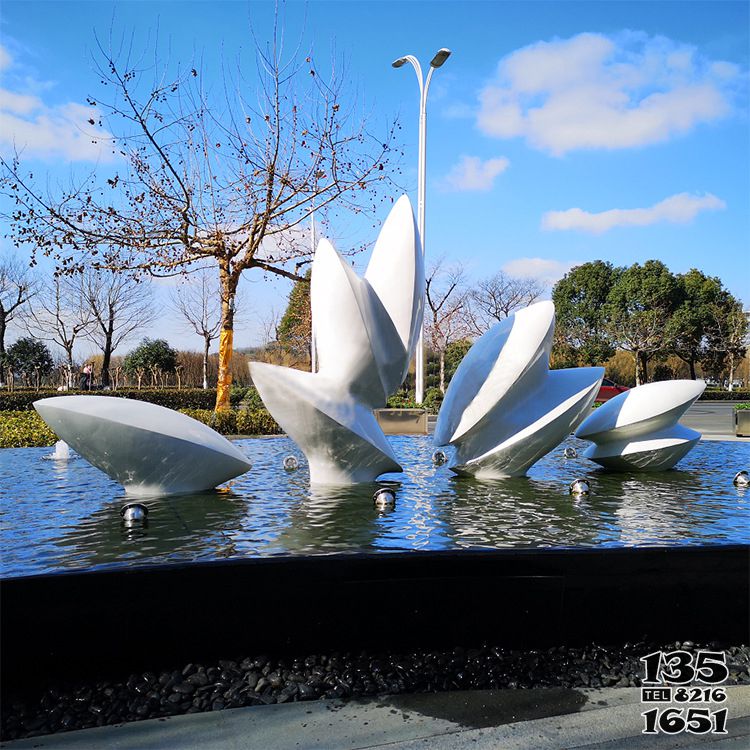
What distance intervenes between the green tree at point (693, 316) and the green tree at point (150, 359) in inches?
1244

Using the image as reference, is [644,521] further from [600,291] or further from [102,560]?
[600,291]

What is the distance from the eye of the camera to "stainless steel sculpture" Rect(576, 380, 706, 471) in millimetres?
6902

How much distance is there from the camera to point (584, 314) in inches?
1849

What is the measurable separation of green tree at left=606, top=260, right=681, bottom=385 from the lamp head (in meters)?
28.6

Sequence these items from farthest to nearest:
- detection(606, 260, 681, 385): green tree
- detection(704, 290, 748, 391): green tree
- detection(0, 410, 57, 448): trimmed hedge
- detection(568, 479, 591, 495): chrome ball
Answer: detection(704, 290, 748, 391): green tree → detection(606, 260, 681, 385): green tree → detection(0, 410, 57, 448): trimmed hedge → detection(568, 479, 591, 495): chrome ball

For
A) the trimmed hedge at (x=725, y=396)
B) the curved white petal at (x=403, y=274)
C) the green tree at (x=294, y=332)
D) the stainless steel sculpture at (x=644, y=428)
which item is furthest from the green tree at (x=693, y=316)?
the curved white petal at (x=403, y=274)

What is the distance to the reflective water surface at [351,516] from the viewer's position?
4.13 metres

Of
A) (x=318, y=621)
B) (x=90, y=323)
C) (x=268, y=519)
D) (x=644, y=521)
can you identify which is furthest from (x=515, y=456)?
(x=90, y=323)

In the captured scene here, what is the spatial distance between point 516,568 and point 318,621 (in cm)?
104

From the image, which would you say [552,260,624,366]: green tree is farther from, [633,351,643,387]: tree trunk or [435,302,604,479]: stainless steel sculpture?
[435,302,604,479]: stainless steel sculpture

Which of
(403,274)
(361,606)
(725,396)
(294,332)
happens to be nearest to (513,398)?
(403,274)

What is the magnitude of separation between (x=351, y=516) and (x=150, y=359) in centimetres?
3883

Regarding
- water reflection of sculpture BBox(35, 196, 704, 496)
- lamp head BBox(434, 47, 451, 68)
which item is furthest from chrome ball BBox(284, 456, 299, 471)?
lamp head BBox(434, 47, 451, 68)

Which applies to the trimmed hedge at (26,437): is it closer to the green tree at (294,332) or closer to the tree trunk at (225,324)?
the tree trunk at (225,324)
